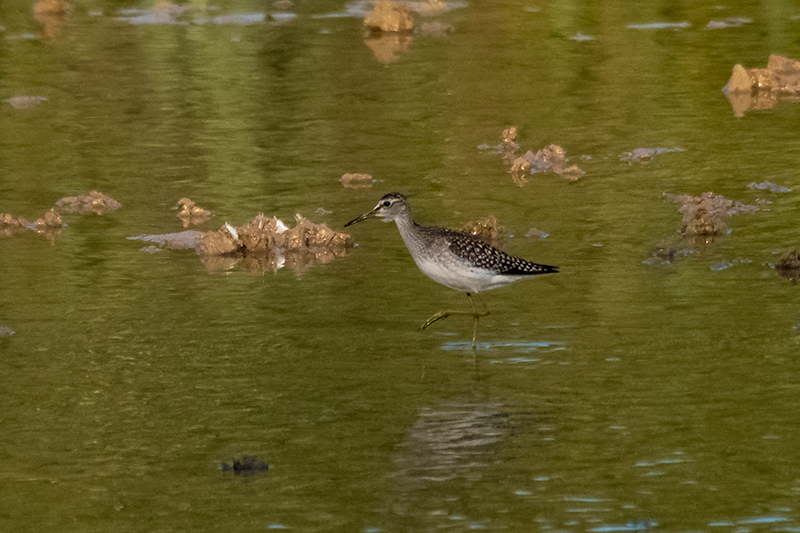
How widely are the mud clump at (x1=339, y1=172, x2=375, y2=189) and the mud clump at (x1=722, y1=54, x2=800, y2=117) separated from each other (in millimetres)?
6194

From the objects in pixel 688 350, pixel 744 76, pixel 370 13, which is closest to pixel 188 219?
pixel 688 350

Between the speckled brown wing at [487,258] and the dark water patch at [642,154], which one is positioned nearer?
the speckled brown wing at [487,258]

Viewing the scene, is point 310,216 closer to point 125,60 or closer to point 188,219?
point 188,219

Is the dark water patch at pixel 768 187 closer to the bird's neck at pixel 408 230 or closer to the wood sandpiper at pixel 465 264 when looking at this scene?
the wood sandpiper at pixel 465 264

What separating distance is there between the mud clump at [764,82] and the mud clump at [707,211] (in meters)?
5.74

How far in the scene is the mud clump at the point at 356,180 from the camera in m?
15.4

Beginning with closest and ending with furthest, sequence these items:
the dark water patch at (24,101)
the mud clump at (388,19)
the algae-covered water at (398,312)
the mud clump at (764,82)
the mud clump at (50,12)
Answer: the algae-covered water at (398,312), the mud clump at (764,82), the dark water patch at (24,101), the mud clump at (388,19), the mud clump at (50,12)

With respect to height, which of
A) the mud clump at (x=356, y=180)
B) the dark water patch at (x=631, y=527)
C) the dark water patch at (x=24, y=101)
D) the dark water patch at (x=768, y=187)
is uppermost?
the dark water patch at (x=631, y=527)

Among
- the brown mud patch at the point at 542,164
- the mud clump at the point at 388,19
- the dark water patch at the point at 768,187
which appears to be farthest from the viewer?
the mud clump at the point at 388,19

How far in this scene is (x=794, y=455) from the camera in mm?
7980

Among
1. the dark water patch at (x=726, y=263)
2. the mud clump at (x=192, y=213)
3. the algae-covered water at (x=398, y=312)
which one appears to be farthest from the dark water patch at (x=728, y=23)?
the dark water patch at (x=726, y=263)

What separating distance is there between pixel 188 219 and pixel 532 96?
7242mm

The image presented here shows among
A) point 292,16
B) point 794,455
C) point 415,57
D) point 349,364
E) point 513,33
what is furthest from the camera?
point 292,16

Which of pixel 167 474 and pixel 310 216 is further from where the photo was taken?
pixel 310 216
